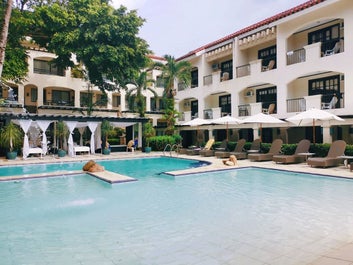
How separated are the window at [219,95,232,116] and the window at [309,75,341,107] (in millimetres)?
8139

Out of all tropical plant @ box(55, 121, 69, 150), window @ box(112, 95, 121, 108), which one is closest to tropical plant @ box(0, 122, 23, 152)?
tropical plant @ box(55, 121, 69, 150)

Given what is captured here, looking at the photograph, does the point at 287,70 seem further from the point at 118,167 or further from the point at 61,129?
the point at 61,129

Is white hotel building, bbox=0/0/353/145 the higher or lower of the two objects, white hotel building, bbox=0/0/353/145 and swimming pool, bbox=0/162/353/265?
the higher

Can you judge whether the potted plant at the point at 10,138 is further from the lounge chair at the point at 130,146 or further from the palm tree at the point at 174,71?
the palm tree at the point at 174,71

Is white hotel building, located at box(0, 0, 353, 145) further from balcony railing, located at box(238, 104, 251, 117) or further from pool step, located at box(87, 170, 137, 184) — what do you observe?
pool step, located at box(87, 170, 137, 184)

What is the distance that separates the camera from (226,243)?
17.8ft

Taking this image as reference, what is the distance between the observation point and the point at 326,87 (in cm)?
1964

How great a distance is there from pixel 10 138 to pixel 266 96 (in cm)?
1915

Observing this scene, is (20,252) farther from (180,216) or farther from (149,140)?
(149,140)

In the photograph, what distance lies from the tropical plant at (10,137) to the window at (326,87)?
20.5 m

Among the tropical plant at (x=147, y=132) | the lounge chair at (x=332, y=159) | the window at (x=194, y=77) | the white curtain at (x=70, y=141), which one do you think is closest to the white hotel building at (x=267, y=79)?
the window at (x=194, y=77)

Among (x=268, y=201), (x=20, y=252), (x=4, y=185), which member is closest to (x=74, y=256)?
(x=20, y=252)

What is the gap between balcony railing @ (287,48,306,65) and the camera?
2000 centimetres

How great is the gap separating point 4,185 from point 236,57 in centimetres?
1945
